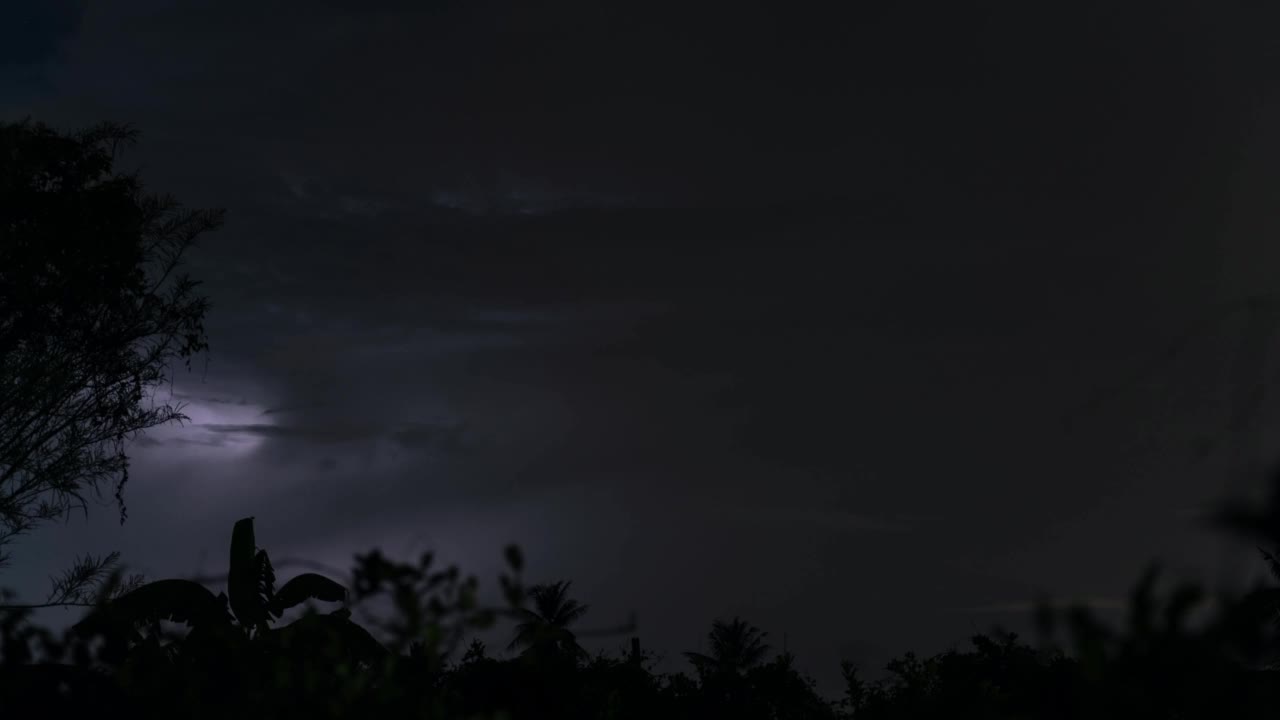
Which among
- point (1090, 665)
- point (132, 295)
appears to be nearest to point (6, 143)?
point (132, 295)

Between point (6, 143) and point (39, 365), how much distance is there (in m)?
4.73

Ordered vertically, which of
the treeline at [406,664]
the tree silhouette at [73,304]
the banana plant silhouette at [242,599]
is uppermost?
the tree silhouette at [73,304]

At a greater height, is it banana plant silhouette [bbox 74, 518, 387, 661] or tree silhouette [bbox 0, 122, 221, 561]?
tree silhouette [bbox 0, 122, 221, 561]

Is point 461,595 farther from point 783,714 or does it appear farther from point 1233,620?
point 783,714

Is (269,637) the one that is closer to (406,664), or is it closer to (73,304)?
(406,664)

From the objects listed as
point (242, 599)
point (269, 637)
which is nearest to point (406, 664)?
point (269, 637)

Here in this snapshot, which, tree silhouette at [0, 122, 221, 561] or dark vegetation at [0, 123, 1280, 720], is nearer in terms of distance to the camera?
dark vegetation at [0, 123, 1280, 720]

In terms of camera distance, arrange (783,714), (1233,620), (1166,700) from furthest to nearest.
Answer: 1. (783,714)
2. (1166,700)
3. (1233,620)

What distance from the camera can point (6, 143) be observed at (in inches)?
802

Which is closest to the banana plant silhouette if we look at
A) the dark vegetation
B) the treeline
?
the dark vegetation

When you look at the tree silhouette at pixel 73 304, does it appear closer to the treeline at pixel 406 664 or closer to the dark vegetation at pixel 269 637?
the dark vegetation at pixel 269 637

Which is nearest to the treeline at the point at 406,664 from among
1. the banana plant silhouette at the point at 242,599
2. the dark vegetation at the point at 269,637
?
the dark vegetation at the point at 269,637

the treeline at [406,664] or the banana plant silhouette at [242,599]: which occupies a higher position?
the banana plant silhouette at [242,599]

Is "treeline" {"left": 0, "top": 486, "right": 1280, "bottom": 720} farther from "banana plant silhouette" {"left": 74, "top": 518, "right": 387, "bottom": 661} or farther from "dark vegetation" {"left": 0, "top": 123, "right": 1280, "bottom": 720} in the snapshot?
"banana plant silhouette" {"left": 74, "top": 518, "right": 387, "bottom": 661}
